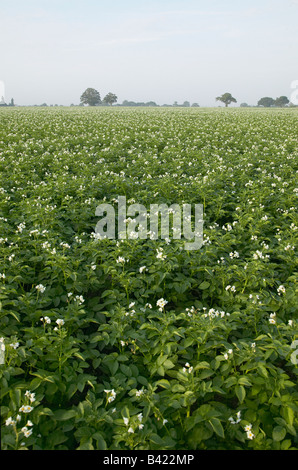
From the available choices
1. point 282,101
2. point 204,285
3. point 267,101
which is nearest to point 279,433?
point 204,285

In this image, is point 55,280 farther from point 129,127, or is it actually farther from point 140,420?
point 129,127

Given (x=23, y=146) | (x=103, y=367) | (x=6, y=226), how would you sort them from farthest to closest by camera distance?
(x=23, y=146)
(x=6, y=226)
(x=103, y=367)

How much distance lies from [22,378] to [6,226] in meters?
3.16

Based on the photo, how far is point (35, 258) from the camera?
15.5 feet

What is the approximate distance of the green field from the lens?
8.45 feet

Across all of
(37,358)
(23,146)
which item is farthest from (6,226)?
(23,146)

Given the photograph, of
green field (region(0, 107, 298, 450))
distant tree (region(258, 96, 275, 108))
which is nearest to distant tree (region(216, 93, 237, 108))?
distant tree (region(258, 96, 275, 108))
